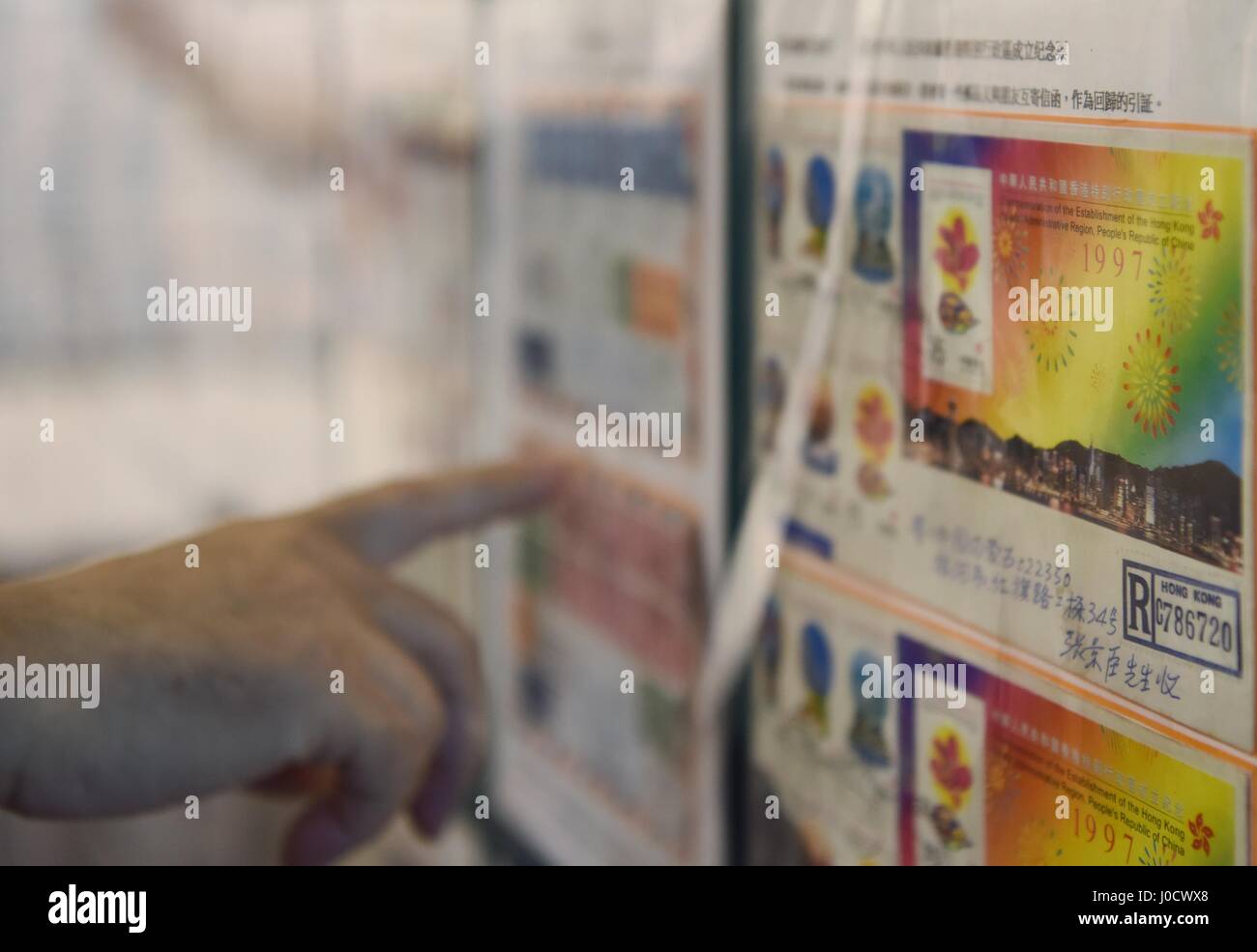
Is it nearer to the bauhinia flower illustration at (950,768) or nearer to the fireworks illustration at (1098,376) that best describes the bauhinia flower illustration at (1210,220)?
the fireworks illustration at (1098,376)

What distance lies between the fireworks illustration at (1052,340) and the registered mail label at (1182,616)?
0.08 metres

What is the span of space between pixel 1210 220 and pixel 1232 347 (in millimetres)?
41

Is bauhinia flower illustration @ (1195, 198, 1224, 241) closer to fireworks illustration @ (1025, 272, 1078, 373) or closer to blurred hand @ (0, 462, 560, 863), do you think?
fireworks illustration @ (1025, 272, 1078, 373)

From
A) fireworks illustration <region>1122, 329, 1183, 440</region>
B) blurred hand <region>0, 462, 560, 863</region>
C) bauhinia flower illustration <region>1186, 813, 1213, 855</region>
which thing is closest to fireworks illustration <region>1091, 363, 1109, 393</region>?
fireworks illustration <region>1122, 329, 1183, 440</region>

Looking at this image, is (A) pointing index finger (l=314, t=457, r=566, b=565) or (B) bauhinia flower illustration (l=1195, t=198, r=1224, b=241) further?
(A) pointing index finger (l=314, t=457, r=566, b=565)

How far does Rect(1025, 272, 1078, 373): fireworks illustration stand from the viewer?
0.47 meters

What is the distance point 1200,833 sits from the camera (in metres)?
0.44

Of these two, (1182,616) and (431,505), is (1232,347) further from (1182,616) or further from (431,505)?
(431,505)

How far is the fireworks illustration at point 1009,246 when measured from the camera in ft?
1.60

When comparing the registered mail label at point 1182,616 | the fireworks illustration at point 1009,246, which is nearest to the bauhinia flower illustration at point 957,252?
the fireworks illustration at point 1009,246

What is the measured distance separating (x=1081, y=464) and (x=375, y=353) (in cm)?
48

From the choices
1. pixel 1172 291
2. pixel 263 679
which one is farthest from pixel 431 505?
pixel 1172 291

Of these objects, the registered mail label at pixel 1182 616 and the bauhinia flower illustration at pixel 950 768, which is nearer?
the registered mail label at pixel 1182 616

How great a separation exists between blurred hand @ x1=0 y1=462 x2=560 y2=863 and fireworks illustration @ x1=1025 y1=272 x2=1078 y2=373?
1.08 feet
